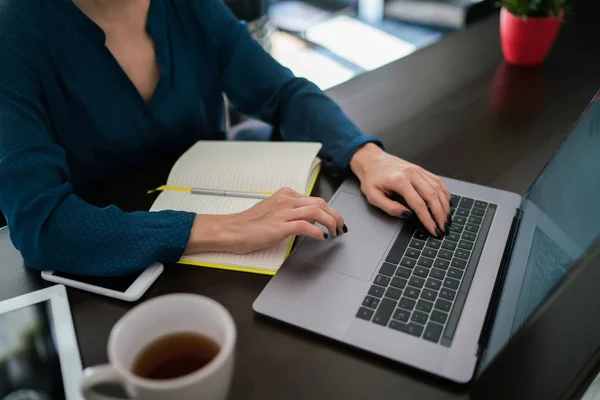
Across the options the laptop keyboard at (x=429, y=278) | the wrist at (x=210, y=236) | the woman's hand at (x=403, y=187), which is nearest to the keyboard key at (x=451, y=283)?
the laptop keyboard at (x=429, y=278)

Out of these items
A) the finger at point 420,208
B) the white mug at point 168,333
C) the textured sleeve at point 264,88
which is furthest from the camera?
the textured sleeve at point 264,88

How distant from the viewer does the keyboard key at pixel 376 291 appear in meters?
0.67

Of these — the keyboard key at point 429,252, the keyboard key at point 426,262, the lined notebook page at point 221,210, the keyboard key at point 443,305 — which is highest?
the keyboard key at point 443,305

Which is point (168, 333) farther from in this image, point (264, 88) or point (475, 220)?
point (264, 88)

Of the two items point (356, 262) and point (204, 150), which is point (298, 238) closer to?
point (356, 262)

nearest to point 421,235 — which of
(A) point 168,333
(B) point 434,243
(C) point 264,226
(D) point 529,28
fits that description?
(B) point 434,243

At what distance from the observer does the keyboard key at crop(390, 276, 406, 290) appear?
2.24ft

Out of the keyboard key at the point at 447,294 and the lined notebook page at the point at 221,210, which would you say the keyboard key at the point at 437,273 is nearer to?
the keyboard key at the point at 447,294

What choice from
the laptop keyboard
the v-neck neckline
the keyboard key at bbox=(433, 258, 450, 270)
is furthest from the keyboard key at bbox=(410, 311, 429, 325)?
the v-neck neckline

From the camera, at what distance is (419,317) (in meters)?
0.64

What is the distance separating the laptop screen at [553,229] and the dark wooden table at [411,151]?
0.38 feet

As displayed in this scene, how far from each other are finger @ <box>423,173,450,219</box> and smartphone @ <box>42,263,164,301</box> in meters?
0.45

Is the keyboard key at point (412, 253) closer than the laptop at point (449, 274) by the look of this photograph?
No

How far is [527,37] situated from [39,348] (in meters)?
1.26
